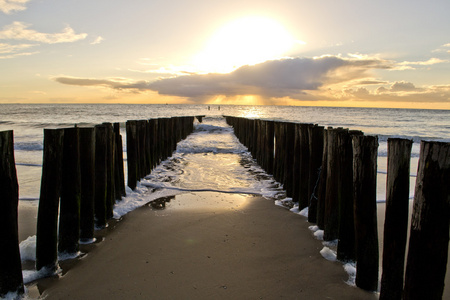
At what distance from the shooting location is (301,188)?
4.98 m

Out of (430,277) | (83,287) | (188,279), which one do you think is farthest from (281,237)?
(83,287)

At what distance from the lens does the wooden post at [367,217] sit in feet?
8.84

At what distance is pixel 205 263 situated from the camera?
311cm

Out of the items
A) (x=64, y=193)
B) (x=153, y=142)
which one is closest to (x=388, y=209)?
(x=64, y=193)

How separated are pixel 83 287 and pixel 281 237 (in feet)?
7.43

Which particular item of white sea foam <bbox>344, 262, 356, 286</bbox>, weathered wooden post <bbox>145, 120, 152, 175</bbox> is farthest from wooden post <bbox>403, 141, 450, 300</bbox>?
weathered wooden post <bbox>145, 120, 152, 175</bbox>

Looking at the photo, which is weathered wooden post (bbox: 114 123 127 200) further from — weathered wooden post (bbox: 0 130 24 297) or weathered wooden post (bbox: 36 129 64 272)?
weathered wooden post (bbox: 0 130 24 297)

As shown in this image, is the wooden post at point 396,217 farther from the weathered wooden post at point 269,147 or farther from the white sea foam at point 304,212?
the weathered wooden post at point 269,147

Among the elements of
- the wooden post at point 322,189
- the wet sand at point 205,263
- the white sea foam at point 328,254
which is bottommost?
the wet sand at point 205,263

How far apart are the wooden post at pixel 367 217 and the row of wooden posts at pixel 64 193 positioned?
2834mm

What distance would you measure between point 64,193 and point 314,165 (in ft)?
10.7

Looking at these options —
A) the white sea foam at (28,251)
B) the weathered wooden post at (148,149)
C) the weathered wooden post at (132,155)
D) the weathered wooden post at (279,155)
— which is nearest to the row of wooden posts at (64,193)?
the white sea foam at (28,251)

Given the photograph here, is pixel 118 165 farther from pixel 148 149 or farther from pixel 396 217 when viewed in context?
pixel 396 217

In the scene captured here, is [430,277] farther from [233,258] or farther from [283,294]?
[233,258]
